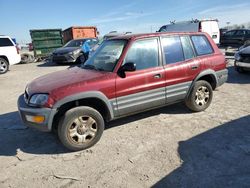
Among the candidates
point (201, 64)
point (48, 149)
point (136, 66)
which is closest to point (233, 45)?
point (201, 64)

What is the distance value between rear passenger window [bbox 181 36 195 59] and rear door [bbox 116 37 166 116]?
2.19 feet

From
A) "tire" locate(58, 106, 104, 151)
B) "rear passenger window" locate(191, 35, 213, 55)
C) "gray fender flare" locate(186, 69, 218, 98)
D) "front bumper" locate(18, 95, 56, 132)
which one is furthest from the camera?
"rear passenger window" locate(191, 35, 213, 55)

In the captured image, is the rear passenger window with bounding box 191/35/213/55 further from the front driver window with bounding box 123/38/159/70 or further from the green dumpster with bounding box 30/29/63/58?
the green dumpster with bounding box 30/29/63/58

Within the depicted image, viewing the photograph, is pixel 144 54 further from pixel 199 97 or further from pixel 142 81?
pixel 199 97

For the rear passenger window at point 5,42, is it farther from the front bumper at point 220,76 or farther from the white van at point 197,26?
the front bumper at point 220,76

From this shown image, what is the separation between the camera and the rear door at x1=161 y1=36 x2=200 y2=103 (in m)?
4.75

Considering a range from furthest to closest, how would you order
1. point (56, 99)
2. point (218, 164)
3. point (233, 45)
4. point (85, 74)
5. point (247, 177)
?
point (233, 45), point (85, 74), point (56, 99), point (218, 164), point (247, 177)

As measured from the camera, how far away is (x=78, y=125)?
3.96 m

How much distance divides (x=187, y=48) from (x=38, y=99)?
3.09 meters

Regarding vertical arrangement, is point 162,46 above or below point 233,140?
above

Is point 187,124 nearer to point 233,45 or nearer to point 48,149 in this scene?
point 48,149

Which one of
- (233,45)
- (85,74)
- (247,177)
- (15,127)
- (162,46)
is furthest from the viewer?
(233,45)

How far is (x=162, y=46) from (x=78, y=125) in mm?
2187

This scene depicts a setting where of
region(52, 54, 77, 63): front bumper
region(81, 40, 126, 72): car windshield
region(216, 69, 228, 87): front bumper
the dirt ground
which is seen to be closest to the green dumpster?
region(52, 54, 77, 63): front bumper
